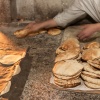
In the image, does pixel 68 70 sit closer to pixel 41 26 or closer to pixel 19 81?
pixel 19 81

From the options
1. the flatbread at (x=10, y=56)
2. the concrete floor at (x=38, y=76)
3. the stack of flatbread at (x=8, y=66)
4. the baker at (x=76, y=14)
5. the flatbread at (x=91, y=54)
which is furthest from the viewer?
the baker at (x=76, y=14)

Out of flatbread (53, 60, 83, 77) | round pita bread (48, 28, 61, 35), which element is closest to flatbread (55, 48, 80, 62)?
flatbread (53, 60, 83, 77)

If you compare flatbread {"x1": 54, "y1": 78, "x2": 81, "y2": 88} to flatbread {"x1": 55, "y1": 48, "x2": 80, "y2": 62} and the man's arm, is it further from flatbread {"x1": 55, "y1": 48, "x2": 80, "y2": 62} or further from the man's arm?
the man's arm

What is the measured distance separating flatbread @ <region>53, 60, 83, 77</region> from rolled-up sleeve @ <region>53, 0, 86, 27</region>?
1023mm

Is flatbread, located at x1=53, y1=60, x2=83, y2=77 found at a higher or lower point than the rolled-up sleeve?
lower

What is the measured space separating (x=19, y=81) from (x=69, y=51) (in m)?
0.62

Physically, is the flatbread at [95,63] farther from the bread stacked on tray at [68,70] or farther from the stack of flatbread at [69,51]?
the stack of flatbread at [69,51]

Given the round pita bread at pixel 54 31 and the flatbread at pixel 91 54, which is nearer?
the flatbread at pixel 91 54

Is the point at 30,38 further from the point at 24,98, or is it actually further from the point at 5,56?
the point at 24,98

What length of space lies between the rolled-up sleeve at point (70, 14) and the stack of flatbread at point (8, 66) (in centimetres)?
74

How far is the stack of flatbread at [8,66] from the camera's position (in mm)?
2236

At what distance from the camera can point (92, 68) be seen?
221 cm

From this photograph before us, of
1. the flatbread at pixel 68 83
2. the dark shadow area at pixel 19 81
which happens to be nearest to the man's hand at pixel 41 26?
the dark shadow area at pixel 19 81

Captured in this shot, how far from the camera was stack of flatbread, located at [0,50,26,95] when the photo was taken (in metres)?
2.24
